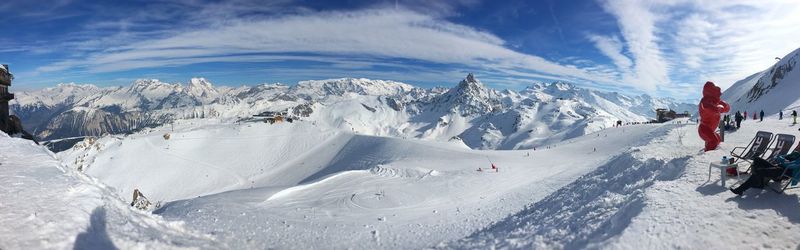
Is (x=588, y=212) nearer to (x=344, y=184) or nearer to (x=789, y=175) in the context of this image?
(x=789, y=175)

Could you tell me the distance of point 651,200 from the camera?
32.3 ft

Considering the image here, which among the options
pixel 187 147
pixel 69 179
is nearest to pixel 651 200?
pixel 69 179

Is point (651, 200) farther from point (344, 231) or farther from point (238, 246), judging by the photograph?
point (238, 246)

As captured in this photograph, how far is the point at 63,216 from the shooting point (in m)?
8.90

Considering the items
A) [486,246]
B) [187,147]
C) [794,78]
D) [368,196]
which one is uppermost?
[794,78]

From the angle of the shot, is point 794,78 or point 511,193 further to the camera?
point 794,78

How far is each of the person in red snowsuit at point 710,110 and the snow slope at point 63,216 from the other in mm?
19345

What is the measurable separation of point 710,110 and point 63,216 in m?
22.3

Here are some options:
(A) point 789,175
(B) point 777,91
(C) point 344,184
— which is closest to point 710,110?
(A) point 789,175

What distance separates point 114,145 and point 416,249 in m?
76.4

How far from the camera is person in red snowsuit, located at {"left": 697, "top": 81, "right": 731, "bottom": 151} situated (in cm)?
1596

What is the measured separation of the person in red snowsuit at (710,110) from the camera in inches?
628

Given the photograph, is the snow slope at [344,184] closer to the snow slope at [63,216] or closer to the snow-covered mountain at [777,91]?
the snow slope at [63,216]

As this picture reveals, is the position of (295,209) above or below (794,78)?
below
